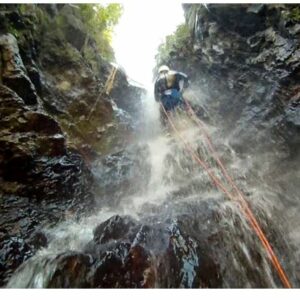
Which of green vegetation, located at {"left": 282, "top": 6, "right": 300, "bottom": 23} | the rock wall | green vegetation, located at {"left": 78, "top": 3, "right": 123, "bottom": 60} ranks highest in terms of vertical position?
green vegetation, located at {"left": 78, "top": 3, "right": 123, "bottom": 60}

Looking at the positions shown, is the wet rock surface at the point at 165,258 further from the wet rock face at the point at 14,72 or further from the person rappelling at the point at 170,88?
the person rappelling at the point at 170,88

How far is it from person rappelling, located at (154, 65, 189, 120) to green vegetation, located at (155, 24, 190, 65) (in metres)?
1.88

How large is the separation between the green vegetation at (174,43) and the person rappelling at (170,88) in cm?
188

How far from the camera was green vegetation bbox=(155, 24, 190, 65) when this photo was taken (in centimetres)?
865

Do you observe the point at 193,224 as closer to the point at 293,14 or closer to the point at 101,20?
the point at 293,14

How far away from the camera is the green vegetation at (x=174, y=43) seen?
28.4 feet

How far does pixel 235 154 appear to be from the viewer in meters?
5.84

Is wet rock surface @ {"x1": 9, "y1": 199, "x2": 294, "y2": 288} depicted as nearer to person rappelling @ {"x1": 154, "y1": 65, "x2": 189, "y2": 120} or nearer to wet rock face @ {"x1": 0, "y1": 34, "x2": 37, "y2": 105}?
wet rock face @ {"x1": 0, "y1": 34, "x2": 37, "y2": 105}

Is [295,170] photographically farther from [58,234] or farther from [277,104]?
[58,234]

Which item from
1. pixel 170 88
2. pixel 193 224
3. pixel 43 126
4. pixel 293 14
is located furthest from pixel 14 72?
pixel 293 14

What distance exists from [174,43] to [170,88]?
2543 millimetres

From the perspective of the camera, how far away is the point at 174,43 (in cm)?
903

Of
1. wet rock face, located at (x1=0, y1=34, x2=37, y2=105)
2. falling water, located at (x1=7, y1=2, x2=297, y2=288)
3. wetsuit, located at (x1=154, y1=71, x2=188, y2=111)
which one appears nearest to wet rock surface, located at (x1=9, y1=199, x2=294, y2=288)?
falling water, located at (x1=7, y1=2, x2=297, y2=288)
